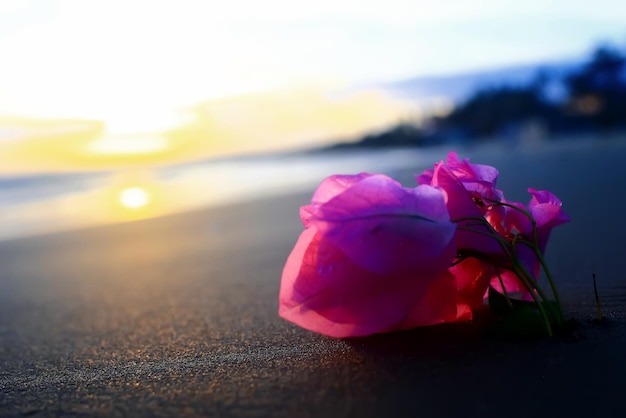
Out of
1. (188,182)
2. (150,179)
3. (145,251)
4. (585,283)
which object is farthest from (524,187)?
(150,179)

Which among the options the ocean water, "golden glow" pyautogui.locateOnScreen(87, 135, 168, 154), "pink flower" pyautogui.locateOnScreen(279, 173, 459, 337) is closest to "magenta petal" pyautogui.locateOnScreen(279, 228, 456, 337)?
"pink flower" pyautogui.locateOnScreen(279, 173, 459, 337)

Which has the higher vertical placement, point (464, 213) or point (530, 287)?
point (464, 213)

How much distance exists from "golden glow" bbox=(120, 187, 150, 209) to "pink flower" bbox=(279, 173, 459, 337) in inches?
187

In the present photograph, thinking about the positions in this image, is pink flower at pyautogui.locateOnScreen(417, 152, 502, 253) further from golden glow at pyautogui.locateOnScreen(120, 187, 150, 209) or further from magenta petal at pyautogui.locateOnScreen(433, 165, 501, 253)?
golden glow at pyautogui.locateOnScreen(120, 187, 150, 209)

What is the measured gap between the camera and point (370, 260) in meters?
0.85

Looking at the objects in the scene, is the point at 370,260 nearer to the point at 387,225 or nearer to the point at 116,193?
the point at 387,225

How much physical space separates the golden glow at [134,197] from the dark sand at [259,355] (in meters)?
3.33

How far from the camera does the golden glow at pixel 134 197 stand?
224 inches

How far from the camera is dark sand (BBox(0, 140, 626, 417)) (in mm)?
786

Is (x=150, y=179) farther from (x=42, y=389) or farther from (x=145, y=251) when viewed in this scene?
(x=42, y=389)

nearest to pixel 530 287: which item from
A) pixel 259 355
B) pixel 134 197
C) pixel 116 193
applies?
pixel 259 355

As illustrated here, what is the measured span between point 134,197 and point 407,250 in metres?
5.86

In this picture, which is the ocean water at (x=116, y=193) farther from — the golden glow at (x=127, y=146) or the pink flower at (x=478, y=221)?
the pink flower at (x=478, y=221)

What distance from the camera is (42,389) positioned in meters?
1.01
